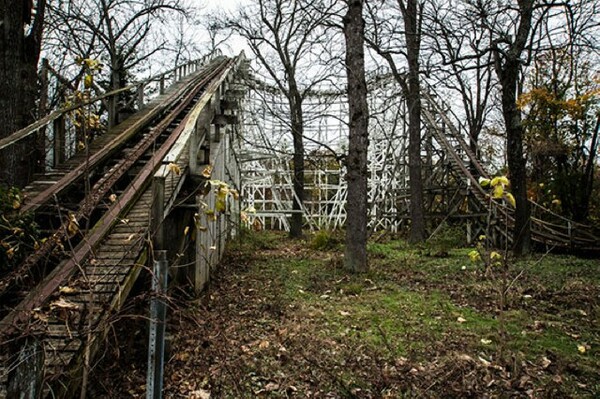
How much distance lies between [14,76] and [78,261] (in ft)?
14.9

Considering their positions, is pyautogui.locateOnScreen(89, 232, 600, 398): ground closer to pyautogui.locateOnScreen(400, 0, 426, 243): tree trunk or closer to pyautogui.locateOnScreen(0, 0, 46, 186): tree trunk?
pyautogui.locateOnScreen(0, 0, 46, 186): tree trunk

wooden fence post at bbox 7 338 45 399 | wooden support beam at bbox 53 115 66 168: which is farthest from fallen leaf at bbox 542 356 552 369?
wooden support beam at bbox 53 115 66 168

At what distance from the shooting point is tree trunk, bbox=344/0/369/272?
24.5 ft

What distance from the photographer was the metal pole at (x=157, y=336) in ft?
8.84

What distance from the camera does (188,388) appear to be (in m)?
3.50

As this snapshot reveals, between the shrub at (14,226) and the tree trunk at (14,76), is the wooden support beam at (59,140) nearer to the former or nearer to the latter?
the tree trunk at (14,76)

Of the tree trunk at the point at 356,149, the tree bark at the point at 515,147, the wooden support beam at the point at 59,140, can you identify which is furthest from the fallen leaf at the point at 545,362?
the wooden support beam at the point at 59,140

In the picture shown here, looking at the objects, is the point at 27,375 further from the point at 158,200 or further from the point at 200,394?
the point at 158,200

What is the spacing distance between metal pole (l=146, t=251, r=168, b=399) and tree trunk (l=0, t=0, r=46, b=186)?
189 inches

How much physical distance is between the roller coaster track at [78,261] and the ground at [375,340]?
360mm

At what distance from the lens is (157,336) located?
2.76 meters

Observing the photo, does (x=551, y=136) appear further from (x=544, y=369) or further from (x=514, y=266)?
(x=544, y=369)

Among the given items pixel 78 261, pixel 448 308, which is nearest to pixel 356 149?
pixel 448 308

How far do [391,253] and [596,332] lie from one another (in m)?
5.76
